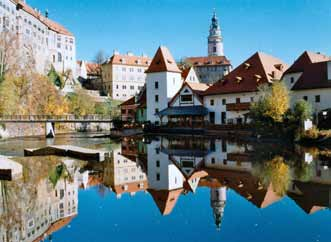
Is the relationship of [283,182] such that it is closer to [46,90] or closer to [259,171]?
[259,171]

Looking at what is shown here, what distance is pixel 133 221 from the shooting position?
10.7m

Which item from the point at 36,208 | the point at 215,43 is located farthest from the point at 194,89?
the point at 215,43

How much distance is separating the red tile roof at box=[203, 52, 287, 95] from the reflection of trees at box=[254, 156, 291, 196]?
24765 millimetres

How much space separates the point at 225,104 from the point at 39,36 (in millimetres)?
54996

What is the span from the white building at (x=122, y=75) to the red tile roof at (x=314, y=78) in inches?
2541

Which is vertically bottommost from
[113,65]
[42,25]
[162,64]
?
[162,64]

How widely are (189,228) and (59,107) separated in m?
59.5

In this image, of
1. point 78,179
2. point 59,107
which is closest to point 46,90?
point 59,107

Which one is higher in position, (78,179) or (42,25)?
(42,25)

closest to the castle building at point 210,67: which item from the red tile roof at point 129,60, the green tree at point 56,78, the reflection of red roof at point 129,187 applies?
the red tile roof at point 129,60

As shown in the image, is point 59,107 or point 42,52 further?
point 42,52

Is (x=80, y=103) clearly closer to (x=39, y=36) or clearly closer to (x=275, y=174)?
(x=39, y=36)

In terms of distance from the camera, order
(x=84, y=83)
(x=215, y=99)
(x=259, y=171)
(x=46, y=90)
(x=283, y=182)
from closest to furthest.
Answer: (x=283, y=182) → (x=259, y=171) → (x=215, y=99) → (x=46, y=90) → (x=84, y=83)

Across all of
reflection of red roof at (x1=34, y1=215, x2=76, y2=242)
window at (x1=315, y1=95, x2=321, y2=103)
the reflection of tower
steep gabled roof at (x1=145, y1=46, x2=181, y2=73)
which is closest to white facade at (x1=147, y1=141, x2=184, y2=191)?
the reflection of tower
